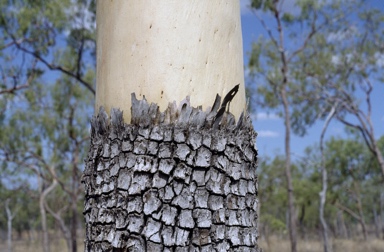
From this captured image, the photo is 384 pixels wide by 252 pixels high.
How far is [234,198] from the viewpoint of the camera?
4.26ft

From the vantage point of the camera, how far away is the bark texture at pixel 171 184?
1.24 meters

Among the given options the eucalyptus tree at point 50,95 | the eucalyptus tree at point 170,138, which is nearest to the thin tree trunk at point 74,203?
the eucalyptus tree at point 50,95

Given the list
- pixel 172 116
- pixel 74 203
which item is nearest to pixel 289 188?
pixel 74 203

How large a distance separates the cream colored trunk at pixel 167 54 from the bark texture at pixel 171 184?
1.7 inches

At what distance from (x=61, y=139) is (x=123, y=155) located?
16056 mm

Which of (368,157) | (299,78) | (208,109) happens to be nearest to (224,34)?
(208,109)

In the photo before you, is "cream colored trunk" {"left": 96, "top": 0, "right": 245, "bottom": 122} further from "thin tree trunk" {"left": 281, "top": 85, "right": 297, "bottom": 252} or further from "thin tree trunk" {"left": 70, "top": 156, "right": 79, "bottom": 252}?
"thin tree trunk" {"left": 70, "top": 156, "right": 79, "bottom": 252}

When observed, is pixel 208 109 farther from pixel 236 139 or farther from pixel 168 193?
pixel 168 193

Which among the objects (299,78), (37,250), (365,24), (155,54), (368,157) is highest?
(365,24)

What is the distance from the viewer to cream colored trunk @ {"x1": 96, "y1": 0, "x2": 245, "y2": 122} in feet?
4.26

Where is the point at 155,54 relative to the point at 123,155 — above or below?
above

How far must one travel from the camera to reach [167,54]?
1.30 metres

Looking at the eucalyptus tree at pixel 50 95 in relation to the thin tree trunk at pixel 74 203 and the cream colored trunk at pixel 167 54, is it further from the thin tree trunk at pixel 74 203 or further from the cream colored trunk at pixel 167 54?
the cream colored trunk at pixel 167 54

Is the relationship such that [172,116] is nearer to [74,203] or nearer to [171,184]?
[171,184]
